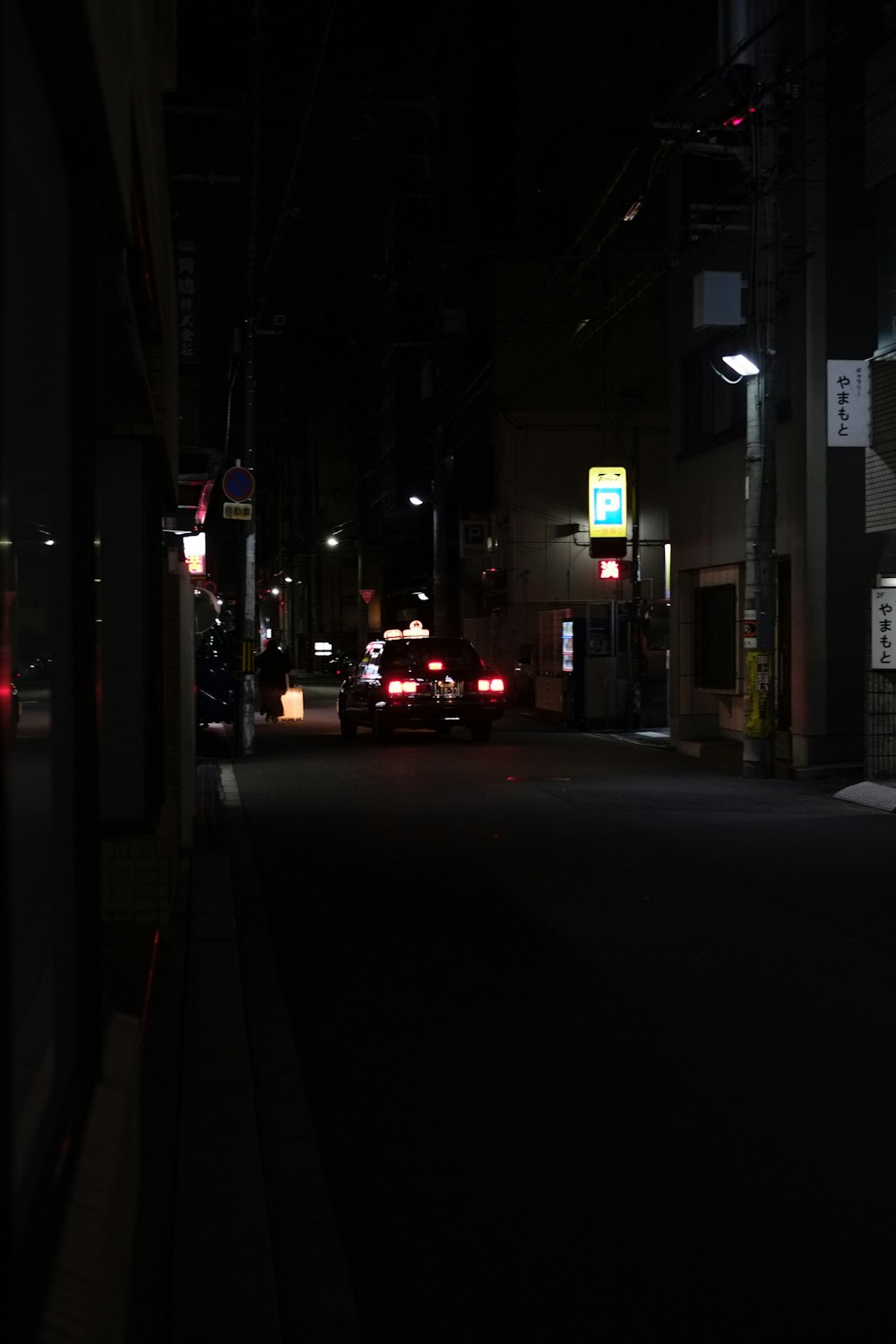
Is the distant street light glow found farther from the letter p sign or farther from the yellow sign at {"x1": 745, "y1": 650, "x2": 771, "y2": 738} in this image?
the letter p sign

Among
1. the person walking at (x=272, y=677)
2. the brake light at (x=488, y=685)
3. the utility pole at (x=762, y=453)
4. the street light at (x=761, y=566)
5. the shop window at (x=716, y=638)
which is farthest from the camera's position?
the person walking at (x=272, y=677)

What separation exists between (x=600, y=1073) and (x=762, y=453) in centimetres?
1528

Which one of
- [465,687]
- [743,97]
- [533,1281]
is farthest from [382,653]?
[533,1281]

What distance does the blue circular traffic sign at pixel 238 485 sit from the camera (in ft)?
87.4

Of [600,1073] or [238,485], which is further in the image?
[238,485]

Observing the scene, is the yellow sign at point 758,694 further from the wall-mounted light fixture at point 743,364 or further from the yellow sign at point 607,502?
the yellow sign at point 607,502

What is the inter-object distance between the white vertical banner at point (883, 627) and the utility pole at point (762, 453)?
2.06 meters

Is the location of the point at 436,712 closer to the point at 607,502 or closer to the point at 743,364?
the point at 607,502

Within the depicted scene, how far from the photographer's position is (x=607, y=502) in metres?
35.5

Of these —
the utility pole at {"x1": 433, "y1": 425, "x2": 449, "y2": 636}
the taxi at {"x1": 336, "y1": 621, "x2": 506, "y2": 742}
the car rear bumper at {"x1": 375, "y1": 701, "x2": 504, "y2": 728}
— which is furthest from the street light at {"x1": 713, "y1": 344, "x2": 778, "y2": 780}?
the utility pole at {"x1": 433, "y1": 425, "x2": 449, "y2": 636}

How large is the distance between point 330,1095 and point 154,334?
13.6ft

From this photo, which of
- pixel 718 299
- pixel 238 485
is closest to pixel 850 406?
pixel 718 299

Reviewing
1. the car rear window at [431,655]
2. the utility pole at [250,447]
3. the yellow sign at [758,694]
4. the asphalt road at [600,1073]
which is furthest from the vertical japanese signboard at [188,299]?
the asphalt road at [600,1073]

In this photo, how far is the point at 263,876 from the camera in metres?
13.0
